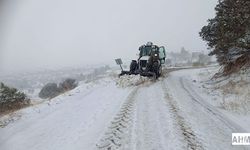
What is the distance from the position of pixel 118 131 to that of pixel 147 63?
1880 centimetres

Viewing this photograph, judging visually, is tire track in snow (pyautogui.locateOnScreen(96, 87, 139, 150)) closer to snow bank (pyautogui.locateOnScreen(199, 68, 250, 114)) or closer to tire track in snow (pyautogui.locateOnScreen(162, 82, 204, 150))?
tire track in snow (pyautogui.locateOnScreen(162, 82, 204, 150))

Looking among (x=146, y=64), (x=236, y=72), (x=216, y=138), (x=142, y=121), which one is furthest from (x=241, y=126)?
(x=146, y=64)

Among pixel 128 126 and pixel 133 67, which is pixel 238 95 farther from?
pixel 133 67

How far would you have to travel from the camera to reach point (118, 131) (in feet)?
31.2

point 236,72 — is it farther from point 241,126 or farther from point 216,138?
point 216,138

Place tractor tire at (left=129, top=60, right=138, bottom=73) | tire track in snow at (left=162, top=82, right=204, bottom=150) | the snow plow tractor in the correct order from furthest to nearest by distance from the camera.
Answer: tractor tire at (left=129, top=60, right=138, bottom=73)
the snow plow tractor
tire track in snow at (left=162, top=82, right=204, bottom=150)

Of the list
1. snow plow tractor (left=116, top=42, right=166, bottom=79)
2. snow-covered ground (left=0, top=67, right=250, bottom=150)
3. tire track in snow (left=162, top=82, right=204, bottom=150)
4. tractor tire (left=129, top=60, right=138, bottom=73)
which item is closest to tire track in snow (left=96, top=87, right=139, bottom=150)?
snow-covered ground (left=0, top=67, right=250, bottom=150)

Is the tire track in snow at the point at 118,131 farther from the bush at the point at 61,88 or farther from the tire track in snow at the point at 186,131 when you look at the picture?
the bush at the point at 61,88

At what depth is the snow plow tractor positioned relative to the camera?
27.7 metres

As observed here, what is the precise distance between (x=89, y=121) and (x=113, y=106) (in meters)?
2.78

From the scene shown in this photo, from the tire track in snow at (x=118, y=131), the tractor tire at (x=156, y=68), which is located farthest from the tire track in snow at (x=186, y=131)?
the tractor tire at (x=156, y=68)

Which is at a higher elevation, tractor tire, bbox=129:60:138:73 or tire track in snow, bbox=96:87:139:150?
tractor tire, bbox=129:60:138:73

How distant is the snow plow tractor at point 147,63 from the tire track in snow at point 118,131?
585 inches

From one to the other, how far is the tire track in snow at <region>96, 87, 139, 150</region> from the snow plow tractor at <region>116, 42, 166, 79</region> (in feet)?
48.8
